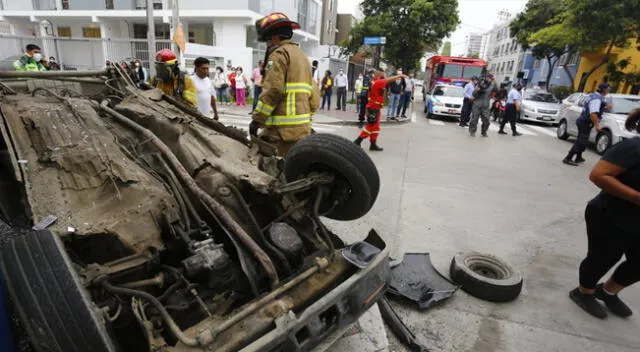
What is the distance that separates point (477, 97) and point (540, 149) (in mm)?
2364

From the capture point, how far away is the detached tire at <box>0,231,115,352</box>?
1396 mm

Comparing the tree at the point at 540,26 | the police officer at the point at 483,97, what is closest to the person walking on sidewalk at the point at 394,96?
the police officer at the point at 483,97

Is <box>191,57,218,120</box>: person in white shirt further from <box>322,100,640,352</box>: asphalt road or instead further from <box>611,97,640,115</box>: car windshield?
<box>611,97,640,115</box>: car windshield

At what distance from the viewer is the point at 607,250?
9.73ft

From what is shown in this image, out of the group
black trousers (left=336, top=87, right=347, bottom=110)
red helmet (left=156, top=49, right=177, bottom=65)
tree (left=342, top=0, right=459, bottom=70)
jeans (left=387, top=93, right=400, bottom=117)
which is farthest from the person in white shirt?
tree (left=342, top=0, right=459, bottom=70)

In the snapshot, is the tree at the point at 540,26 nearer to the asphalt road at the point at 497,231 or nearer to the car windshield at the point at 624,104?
the car windshield at the point at 624,104

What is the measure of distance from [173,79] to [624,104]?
11698mm

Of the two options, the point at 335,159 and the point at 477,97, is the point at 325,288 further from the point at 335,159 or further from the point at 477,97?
the point at 477,97

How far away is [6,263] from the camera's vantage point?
4.97ft

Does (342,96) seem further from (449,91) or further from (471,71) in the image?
(471,71)

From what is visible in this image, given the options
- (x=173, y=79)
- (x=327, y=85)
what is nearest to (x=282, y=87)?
(x=173, y=79)

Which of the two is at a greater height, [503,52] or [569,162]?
[503,52]

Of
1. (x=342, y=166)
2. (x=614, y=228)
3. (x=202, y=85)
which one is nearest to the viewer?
(x=342, y=166)

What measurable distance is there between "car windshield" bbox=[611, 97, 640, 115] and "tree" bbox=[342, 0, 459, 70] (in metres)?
13.7
